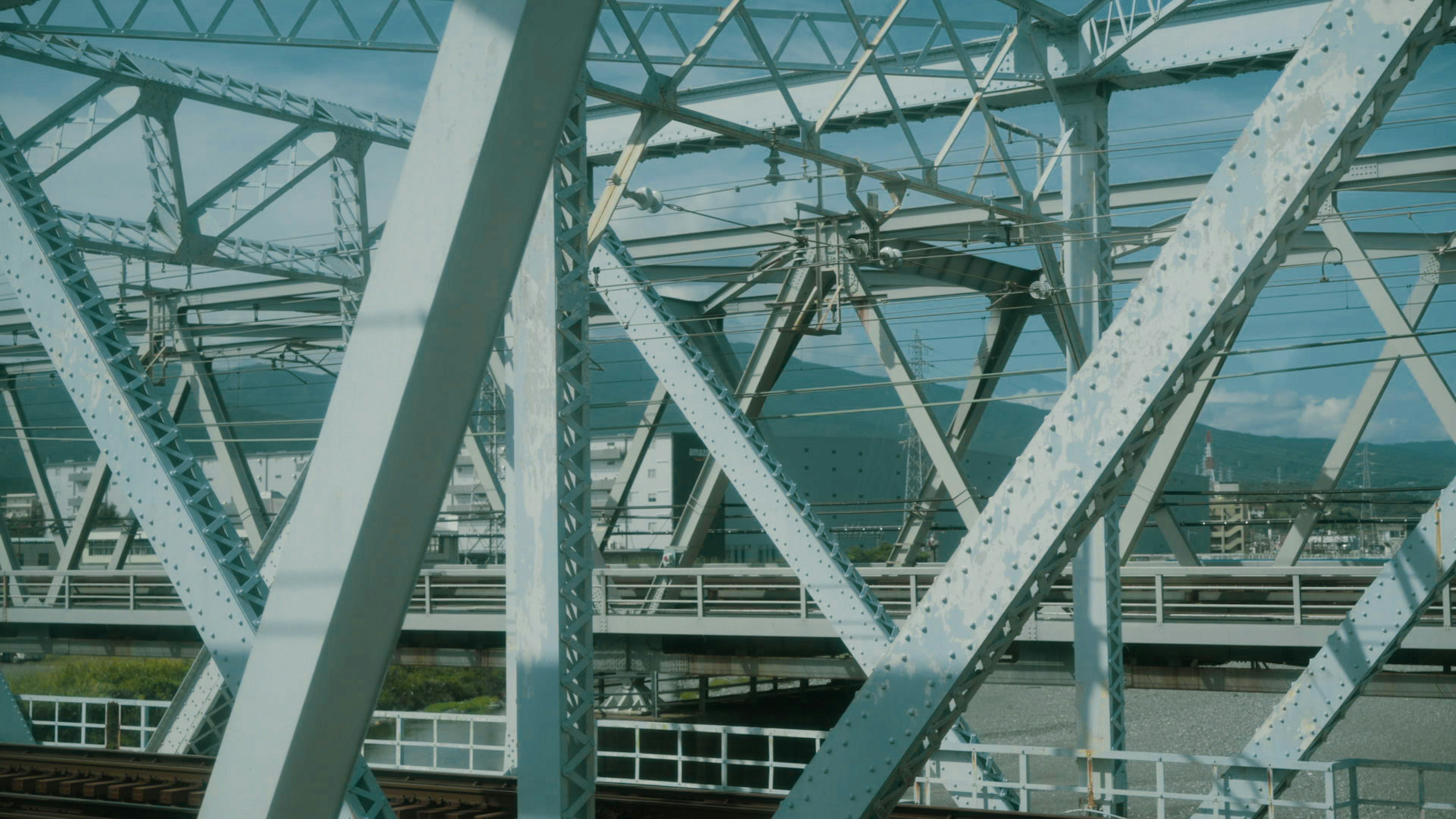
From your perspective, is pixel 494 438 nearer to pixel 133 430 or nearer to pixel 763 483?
pixel 763 483

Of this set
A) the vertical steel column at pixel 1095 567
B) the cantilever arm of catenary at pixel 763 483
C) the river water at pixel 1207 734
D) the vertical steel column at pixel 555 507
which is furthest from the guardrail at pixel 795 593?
the river water at pixel 1207 734

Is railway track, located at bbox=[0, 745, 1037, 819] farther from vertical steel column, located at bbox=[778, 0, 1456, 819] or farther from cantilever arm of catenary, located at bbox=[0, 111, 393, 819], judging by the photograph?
vertical steel column, located at bbox=[778, 0, 1456, 819]

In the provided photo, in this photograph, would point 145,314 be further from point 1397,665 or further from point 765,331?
point 1397,665

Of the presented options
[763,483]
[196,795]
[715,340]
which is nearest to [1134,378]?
[763,483]

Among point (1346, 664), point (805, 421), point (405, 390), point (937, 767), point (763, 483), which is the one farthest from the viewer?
point (805, 421)

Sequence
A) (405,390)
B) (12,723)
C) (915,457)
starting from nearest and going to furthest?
1. (405,390)
2. (12,723)
3. (915,457)

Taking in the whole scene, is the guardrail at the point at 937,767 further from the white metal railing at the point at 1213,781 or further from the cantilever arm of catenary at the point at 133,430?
the cantilever arm of catenary at the point at 133,430
